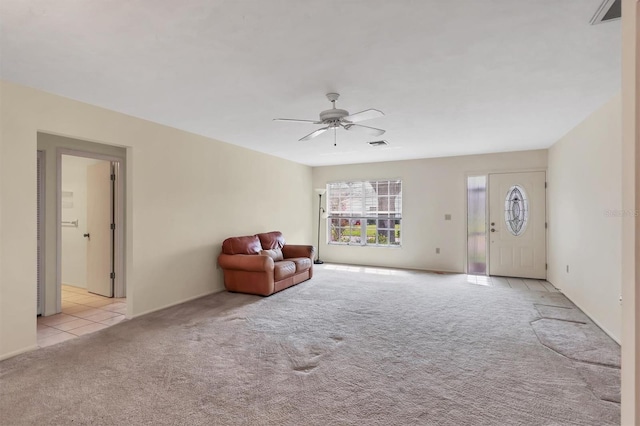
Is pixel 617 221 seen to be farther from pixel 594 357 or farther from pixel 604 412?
pixel 604 412

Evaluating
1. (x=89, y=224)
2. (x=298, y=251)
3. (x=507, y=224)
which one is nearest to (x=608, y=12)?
(x=507, y=224)

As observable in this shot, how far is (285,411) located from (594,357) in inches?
109

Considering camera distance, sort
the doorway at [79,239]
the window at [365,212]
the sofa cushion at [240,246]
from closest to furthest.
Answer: the doorway at [79,239] → the sofa cushion at [240,246] → the window at [365,212]

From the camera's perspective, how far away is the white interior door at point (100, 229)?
496cm

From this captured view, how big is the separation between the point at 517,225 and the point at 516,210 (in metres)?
0.29

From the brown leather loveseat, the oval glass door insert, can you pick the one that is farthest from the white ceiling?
the oval glass door insert

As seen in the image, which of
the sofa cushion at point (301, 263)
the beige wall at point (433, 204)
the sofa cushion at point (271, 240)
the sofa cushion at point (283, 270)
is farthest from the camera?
the beige wall at point (433, 204)

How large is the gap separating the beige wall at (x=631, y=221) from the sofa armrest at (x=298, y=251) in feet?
16.2

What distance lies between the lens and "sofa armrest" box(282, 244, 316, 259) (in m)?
5.96

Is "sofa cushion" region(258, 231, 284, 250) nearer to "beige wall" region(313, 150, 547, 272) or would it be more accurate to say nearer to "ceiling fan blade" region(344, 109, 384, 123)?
"beige wall" region(313, 150, 547, 272)

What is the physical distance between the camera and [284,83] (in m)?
2.90

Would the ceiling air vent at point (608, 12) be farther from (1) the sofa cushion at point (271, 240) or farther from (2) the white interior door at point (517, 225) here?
(1) the sofa cushion at point (271, 240)

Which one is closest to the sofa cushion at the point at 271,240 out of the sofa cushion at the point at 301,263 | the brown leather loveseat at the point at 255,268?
the brown leather loveseat at the point at 255,268

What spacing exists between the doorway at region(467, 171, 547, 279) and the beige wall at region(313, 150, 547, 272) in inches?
7.2
